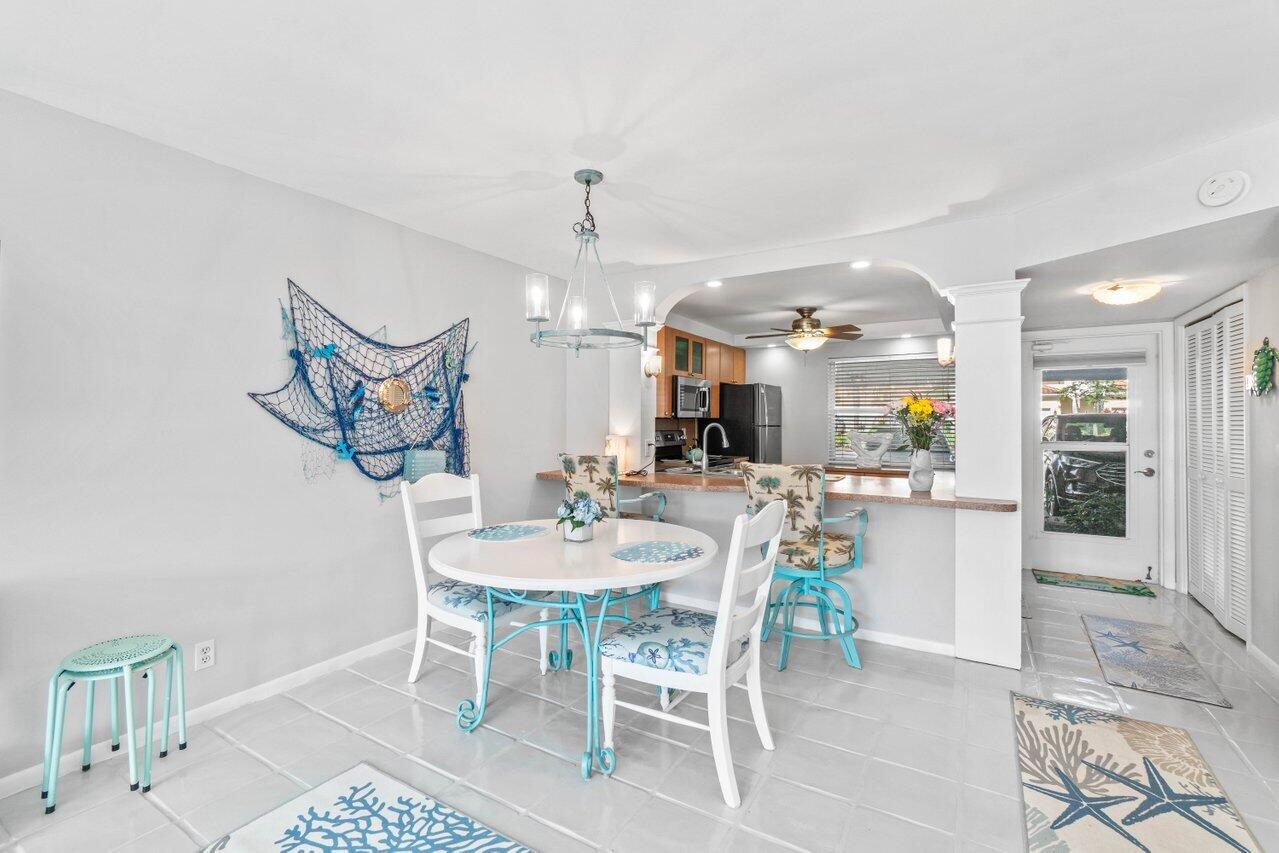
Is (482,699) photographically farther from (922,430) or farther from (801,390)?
(801,390)

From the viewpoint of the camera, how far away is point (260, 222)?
2.67 metres

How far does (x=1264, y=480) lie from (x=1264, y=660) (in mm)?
912

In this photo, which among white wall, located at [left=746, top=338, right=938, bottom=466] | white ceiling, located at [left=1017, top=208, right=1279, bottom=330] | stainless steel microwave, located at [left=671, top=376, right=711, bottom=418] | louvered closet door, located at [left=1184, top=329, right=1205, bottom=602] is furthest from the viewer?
white wall, located at [left=746, top=338, right=938, bottom=466]

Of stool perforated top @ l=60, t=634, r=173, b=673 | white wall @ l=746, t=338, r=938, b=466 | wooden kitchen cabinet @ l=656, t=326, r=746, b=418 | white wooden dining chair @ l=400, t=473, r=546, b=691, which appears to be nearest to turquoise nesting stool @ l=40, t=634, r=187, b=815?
stool perforated top @ l=60, t=634, r=173, b=673

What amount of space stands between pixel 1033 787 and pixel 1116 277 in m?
2.75

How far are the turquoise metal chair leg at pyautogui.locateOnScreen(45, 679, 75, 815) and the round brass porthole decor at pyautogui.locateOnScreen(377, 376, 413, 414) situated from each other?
1.66 m

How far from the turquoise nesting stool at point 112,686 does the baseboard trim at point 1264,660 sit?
4.83 metres

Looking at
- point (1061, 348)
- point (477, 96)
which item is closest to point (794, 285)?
point (1061, 348)

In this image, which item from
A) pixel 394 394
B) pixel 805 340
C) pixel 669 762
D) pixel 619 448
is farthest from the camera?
pixel 805 340

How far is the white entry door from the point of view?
4.64 m

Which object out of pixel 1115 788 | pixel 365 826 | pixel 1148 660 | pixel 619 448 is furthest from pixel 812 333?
pixel 365 826

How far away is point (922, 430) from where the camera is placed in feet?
10.8

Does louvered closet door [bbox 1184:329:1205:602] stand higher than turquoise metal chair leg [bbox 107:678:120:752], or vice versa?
louvered closet door [bbox 1184:329:1205:602]

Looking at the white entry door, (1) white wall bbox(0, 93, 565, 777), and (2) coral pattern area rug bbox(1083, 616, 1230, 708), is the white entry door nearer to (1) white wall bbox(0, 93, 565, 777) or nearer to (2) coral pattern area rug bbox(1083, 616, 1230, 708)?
(2) coral pattern area rug bbox(1083, 616, 1230, 708)
